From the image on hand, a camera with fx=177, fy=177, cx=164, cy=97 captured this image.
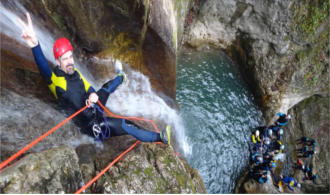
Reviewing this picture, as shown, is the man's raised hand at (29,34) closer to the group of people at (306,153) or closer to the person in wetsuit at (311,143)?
the group of people at (306,153)

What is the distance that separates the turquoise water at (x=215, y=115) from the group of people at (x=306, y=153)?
296 cm

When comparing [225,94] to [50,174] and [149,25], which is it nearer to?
[149,25]

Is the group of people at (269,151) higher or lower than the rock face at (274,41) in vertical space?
lower

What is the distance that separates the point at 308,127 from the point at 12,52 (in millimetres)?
13644

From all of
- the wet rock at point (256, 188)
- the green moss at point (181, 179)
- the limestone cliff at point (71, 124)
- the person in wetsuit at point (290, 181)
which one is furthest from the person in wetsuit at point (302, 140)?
the green moss at point (181, 179)

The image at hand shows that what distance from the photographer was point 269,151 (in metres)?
8.99

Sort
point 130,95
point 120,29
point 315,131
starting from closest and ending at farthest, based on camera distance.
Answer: point 120,29 → point 130,95 → point 315,131

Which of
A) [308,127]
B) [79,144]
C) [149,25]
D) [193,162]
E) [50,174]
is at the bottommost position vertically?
[193,162]

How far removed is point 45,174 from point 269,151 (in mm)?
9807

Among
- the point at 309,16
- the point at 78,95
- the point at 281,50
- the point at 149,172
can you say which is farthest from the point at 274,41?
the point at 78,95

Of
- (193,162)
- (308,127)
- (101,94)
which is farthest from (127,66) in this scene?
(308,127)

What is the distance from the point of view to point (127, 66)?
17.0ft

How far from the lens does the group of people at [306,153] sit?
9.33 meters

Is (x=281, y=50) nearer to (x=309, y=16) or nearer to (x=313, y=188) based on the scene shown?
(x=309, y=16)
